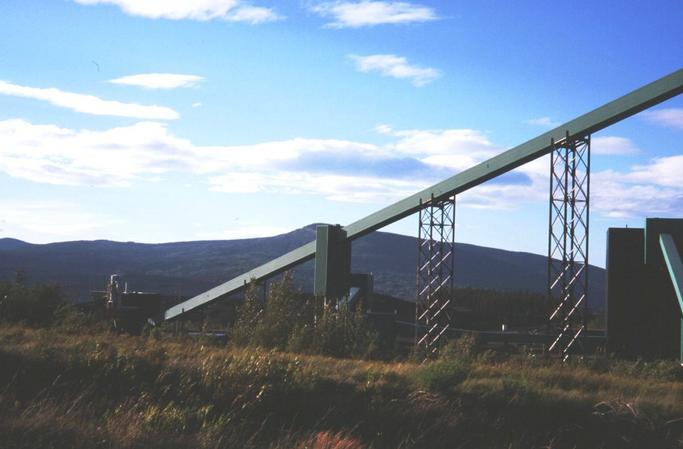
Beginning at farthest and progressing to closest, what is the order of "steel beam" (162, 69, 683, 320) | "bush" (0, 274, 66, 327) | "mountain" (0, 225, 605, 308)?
"mountain" (0, 225, 605, 308) → "steel beam" (162, 69, 683, 320) → "bush" (0, 274, 66, 327)

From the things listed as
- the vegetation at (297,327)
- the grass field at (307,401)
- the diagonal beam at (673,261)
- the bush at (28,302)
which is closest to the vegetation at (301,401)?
the grass field at (307,401)

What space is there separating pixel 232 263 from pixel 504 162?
3465 inches

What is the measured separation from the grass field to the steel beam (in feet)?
33.5

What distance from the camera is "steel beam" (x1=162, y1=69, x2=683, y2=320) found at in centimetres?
2258

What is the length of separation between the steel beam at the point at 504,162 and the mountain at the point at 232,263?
5211 centimetres

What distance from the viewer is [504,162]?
25797 mm

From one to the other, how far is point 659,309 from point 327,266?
11.4 meters

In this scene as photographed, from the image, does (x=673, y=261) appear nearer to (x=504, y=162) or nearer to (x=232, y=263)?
(x=504, y=162)

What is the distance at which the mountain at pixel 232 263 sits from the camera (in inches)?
3674

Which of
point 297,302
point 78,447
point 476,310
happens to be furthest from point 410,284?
point 78,447

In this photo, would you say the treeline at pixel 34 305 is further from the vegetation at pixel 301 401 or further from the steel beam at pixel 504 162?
the steel beam at pixel 504 162

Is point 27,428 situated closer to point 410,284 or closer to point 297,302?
point 297,302

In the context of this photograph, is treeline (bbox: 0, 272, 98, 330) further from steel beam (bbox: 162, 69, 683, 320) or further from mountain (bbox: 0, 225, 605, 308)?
mountain (bbox: 0, 225, 605, 308)

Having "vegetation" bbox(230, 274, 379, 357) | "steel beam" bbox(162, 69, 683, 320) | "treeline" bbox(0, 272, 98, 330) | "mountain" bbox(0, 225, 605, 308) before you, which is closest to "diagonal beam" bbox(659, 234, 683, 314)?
"steel beam" bbox(162, 69, 683, 320)
